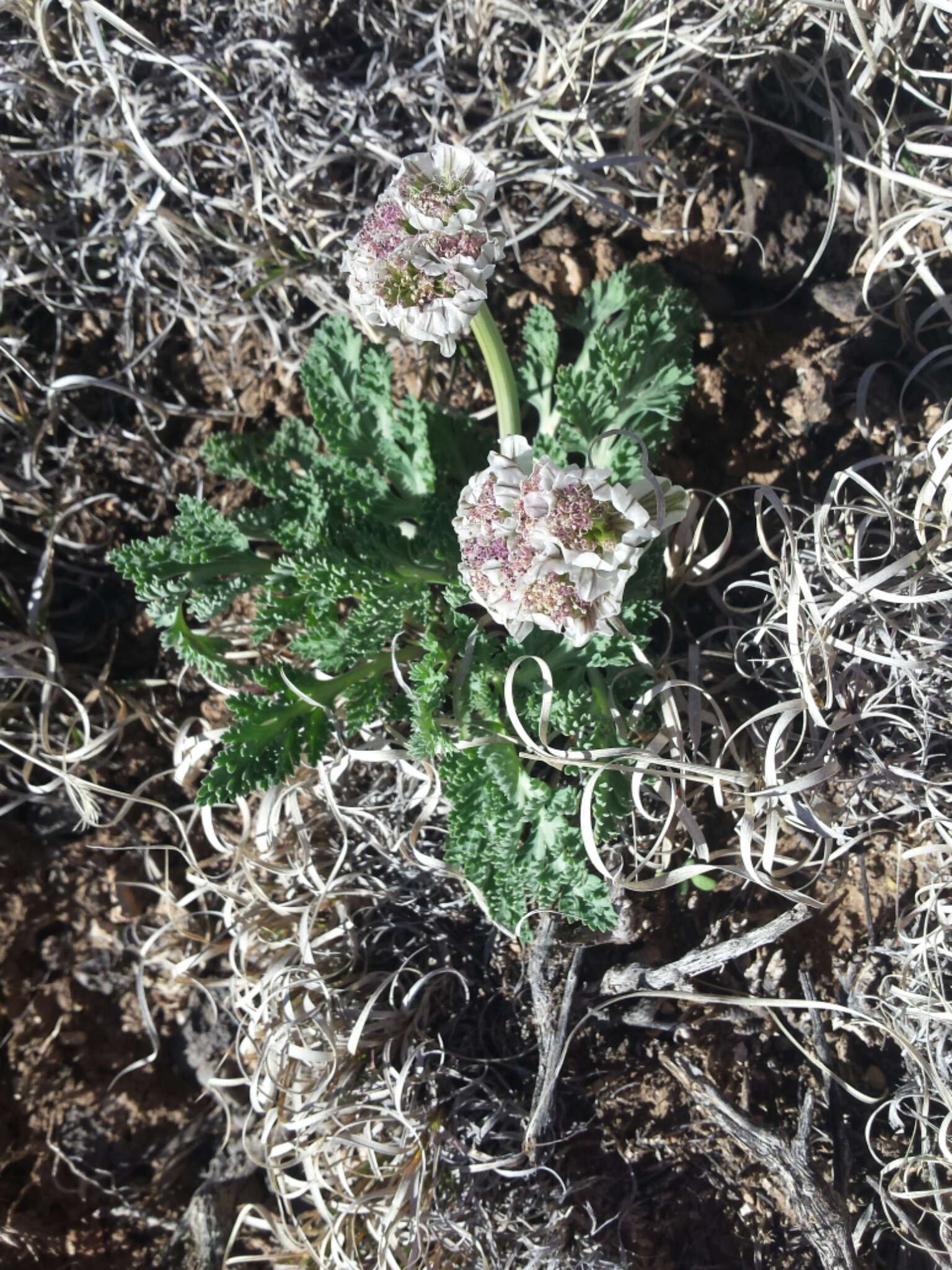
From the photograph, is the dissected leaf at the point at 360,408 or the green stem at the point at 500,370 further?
the dissected leaf at the point at 360,408

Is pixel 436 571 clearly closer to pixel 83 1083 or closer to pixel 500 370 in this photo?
pixel 500 370

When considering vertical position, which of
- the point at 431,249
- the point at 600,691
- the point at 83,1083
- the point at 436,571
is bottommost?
the point at 83,1083

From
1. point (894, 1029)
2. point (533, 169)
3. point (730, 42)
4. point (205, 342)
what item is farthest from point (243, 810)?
point (730, 42)

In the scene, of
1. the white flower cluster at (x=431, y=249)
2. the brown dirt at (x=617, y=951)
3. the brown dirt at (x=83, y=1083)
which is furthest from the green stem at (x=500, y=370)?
the brown dirt at (x=83, y=1083)

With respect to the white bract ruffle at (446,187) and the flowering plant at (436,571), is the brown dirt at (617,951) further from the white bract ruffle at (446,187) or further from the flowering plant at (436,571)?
the white bract ruffle at (446,187)

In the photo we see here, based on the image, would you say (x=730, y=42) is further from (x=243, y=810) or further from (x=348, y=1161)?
(x=348, y=1161)

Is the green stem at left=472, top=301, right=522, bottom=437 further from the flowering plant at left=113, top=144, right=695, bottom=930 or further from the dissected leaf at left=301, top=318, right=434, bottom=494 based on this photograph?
the dissected leaf at left=301, top=318, right=434, bottom=494

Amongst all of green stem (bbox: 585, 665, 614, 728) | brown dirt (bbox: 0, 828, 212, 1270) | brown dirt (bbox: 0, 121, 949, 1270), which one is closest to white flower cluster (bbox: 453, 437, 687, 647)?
green stem (bbox: 585, 665, 614, 728)

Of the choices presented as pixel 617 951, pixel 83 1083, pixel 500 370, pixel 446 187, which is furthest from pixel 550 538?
pixel 83 1083
